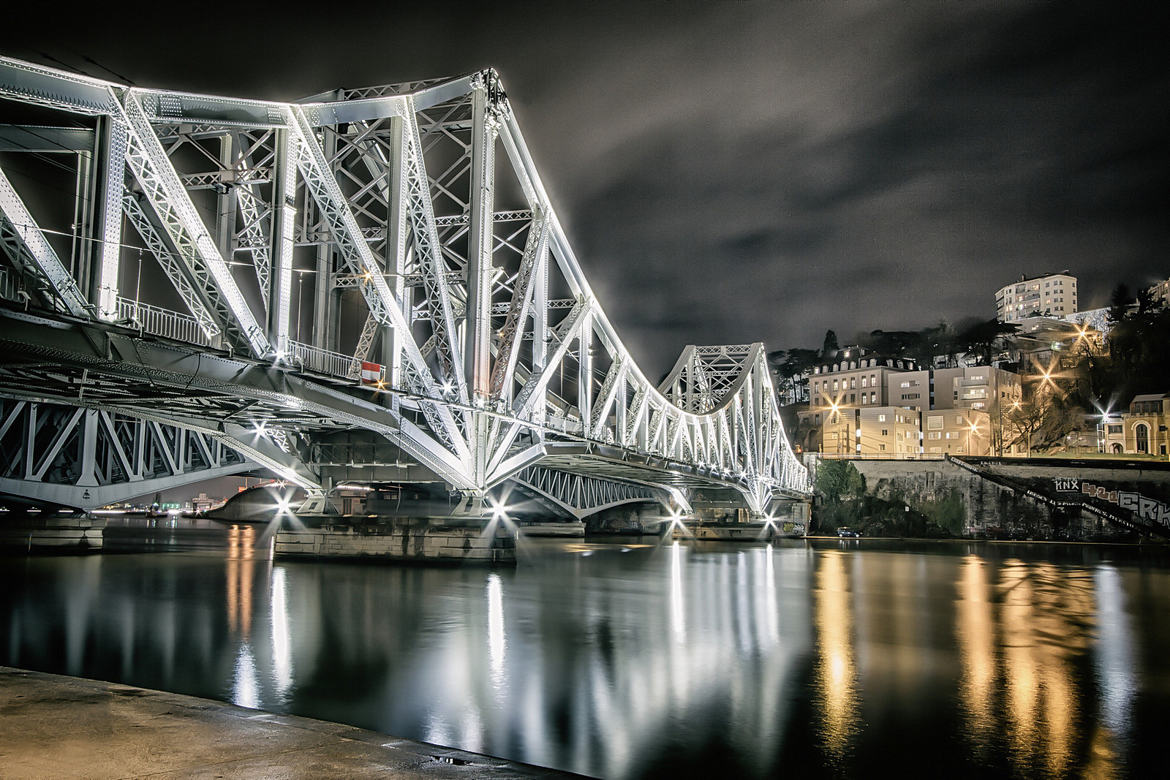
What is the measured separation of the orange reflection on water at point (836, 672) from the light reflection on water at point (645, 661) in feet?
0.23

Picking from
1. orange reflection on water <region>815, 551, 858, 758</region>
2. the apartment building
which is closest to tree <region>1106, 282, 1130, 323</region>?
Result: the apartment building

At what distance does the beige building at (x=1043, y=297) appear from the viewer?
7274 inches

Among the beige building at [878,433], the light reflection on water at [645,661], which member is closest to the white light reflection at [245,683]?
the light reflection on water at [645,661]

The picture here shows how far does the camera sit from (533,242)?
3984 cm

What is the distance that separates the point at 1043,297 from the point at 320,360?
191 metres

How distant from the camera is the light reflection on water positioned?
39.2 ft

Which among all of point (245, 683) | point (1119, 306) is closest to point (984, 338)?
point (1119, 306)

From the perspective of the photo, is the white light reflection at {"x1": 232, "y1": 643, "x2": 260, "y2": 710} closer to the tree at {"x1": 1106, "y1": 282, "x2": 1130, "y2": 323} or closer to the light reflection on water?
the light reflection on water

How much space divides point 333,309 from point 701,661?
2522 centimetres

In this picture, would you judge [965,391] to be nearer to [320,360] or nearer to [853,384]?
[853,384]

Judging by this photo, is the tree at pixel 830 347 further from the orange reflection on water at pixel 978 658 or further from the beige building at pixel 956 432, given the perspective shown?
the orange reflection on water at pixel 978 658

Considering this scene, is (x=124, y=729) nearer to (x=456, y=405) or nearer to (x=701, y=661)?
(x=701, y=661)

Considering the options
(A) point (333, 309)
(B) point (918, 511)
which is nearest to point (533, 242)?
(A) point (333, 309)

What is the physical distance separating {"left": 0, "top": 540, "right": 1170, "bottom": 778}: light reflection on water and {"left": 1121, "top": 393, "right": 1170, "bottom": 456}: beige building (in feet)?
264
